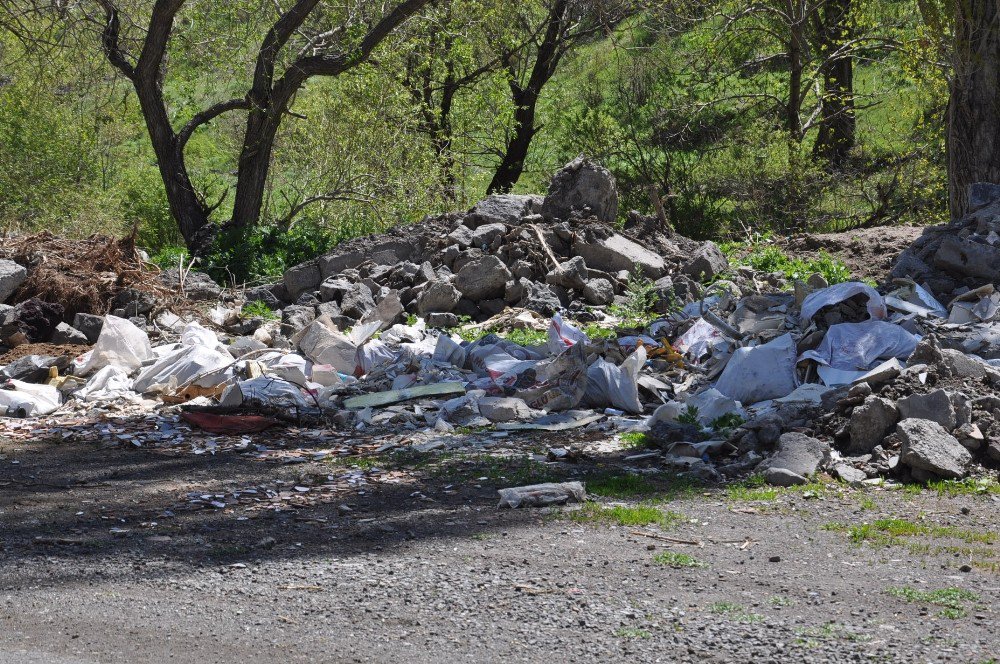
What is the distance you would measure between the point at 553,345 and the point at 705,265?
11.9 feet

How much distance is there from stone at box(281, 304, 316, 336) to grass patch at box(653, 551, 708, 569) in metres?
6.38

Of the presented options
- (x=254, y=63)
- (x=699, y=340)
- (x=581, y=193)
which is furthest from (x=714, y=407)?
(x=254, y=63)

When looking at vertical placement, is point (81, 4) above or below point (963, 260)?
above

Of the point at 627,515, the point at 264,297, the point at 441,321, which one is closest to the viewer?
the point at 627,515

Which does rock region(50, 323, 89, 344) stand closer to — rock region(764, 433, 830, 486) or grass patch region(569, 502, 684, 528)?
grass patch region(569, 502, 684, 528)

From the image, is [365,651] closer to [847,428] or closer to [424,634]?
[424,634]

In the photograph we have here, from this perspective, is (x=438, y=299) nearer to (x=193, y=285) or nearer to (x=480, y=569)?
(x=193, y=285)

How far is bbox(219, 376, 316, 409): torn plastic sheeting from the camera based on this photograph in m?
8.02

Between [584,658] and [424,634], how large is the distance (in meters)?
0.62

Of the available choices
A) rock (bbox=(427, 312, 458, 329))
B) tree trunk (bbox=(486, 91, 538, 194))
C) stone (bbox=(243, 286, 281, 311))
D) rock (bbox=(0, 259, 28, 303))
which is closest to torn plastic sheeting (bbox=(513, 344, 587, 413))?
rock (bbox=(427, 312, 458, 329))

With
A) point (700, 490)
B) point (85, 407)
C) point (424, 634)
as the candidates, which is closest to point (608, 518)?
point (700, 490)

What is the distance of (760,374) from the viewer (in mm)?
7684

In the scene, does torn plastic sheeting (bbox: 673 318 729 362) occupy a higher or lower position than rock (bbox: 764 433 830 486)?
higher

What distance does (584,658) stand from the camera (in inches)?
142
